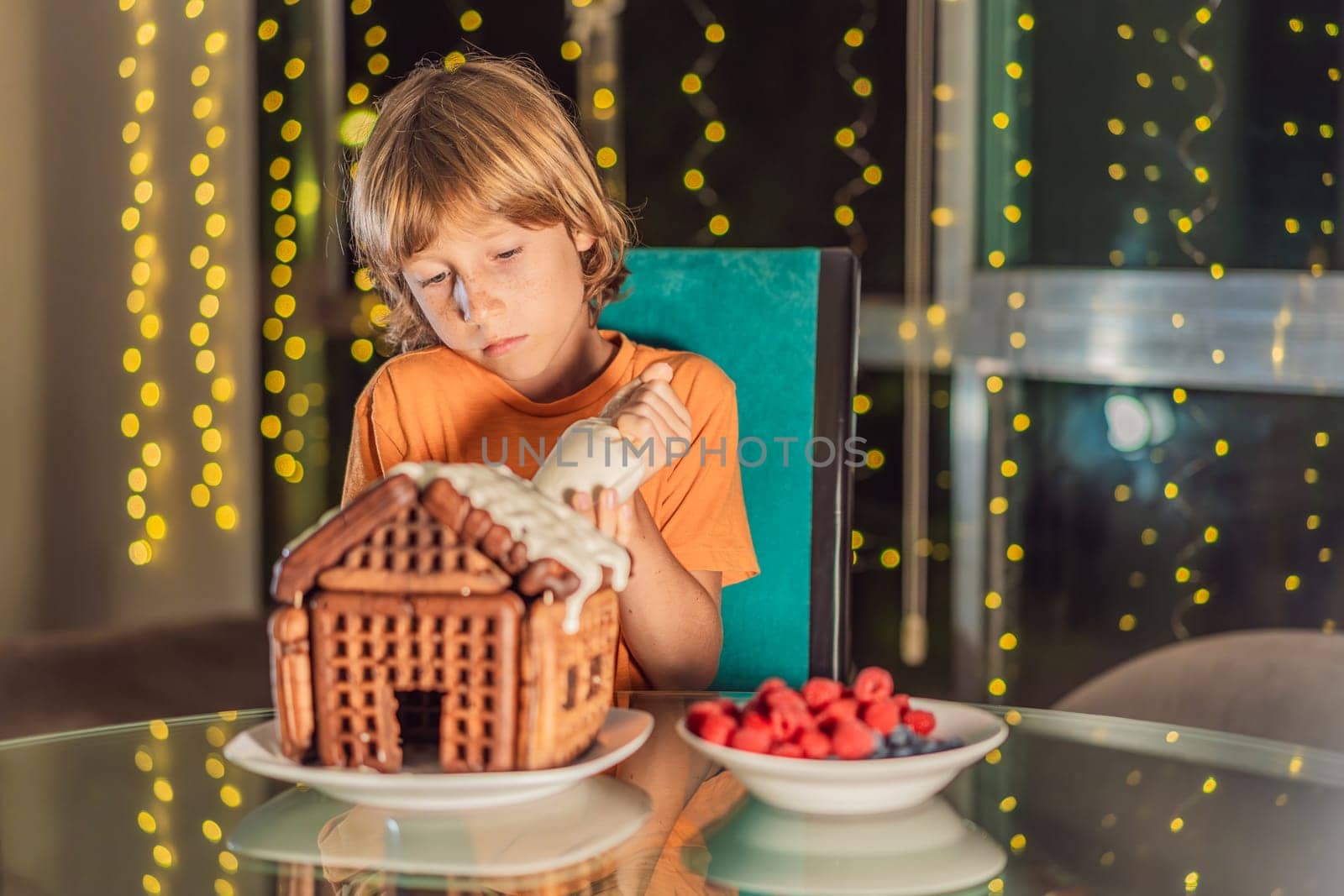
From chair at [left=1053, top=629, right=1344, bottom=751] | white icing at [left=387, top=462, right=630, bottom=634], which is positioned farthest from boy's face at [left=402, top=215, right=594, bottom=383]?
chair at [left=1053, top=629, right=1344, bottom=751]

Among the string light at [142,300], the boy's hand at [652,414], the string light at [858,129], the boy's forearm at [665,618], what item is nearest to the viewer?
the boy's hand at [652,414]

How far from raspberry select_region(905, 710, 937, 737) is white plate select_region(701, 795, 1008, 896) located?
0.14 feet

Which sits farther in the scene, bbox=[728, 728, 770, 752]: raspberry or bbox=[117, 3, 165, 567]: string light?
bbox=[117, 3, 165, 567]: string light

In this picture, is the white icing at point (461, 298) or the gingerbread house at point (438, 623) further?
the white icing at point (461, 298)

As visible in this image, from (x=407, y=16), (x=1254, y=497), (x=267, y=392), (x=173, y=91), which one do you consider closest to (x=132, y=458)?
(x=267, y=392)

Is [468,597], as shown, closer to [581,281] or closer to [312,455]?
[581,281]

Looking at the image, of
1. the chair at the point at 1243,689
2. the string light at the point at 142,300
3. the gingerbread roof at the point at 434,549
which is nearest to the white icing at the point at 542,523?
the gingerbread roof at the point at 434,549

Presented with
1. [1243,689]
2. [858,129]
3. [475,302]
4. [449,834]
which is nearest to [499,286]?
[475,302]

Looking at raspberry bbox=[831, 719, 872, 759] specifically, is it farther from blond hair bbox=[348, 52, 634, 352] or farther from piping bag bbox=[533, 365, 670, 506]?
blond hair bbox=[348, 52, 634, 352]

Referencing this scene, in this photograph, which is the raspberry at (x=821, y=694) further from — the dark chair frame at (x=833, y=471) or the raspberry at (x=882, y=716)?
the dark chair frame at (x=833, y=471)

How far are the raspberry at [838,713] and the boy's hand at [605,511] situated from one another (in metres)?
0.17

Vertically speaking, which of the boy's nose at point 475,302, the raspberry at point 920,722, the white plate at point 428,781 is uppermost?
the boy's nose at point 475,302

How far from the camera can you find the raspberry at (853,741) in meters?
0.70

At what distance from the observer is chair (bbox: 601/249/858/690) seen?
126 centimetres
